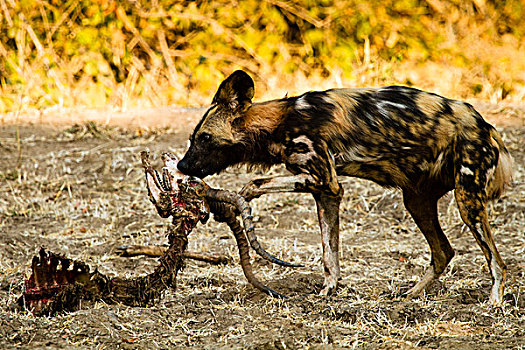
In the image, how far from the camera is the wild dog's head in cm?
374

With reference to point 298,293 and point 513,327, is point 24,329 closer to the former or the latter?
point 298,293

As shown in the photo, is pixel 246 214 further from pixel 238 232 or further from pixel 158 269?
pixel 158 269

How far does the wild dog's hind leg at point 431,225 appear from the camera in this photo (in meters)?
3.88

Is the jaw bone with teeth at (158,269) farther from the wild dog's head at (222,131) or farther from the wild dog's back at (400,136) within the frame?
the wild dog's back at (400,136)

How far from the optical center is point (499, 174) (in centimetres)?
368

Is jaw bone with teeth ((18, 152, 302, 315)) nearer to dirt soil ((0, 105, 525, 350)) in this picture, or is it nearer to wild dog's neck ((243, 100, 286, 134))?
dirt soil ((0, 105, 525, 350))

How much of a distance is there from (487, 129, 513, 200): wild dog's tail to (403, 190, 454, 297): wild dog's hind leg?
33 centimetres

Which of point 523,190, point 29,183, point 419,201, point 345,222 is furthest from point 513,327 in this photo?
point 29,183

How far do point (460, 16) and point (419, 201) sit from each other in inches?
261

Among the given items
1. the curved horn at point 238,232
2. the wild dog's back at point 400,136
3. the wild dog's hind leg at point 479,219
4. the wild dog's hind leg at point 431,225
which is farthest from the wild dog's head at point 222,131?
the wild dog's hind leg at point 479,219

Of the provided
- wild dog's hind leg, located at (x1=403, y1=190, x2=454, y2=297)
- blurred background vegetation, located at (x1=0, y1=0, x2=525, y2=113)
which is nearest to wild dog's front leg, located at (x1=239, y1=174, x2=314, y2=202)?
wild dog's hind leg, located at (x1=403, y1=190, x2=454, y2=297)

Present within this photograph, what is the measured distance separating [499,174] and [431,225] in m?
0.52

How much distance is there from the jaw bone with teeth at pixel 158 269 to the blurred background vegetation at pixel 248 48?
5.20 meters

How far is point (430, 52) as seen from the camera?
969 cm
